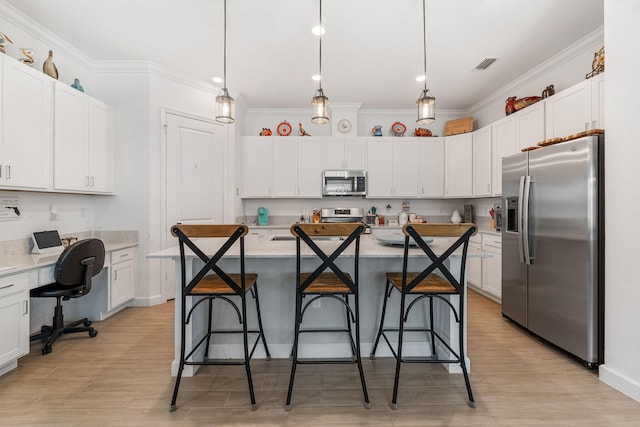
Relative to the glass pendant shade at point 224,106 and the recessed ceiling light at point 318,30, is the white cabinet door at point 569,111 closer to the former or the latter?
the recessed ceiling light at point 318,30

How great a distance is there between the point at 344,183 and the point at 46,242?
3820 millimetres

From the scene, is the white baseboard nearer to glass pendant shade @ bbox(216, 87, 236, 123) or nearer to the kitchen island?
the kitchen island

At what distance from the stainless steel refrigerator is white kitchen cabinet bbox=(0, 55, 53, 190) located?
4.38 meters

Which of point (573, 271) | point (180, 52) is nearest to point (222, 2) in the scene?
point (180, 52)

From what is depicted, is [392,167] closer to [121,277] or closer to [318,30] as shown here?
[318,30]

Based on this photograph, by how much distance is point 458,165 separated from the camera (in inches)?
190

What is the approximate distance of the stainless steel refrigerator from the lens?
7.18 feet

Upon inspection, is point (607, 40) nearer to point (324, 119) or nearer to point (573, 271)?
point (573, 271)

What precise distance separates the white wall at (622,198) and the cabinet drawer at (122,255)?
14.5ft

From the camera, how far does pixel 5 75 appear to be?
91.9 inches

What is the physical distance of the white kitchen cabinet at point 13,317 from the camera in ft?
6.73

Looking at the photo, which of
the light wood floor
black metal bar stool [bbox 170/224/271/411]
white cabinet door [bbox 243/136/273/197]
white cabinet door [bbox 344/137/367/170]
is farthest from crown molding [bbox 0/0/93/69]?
white cabinet door [bbox 344/137/367/170]

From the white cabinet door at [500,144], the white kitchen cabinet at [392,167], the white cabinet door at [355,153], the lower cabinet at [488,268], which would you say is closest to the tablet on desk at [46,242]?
the white cabinet door at [355,153]

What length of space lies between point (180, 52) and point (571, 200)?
4.09 m
